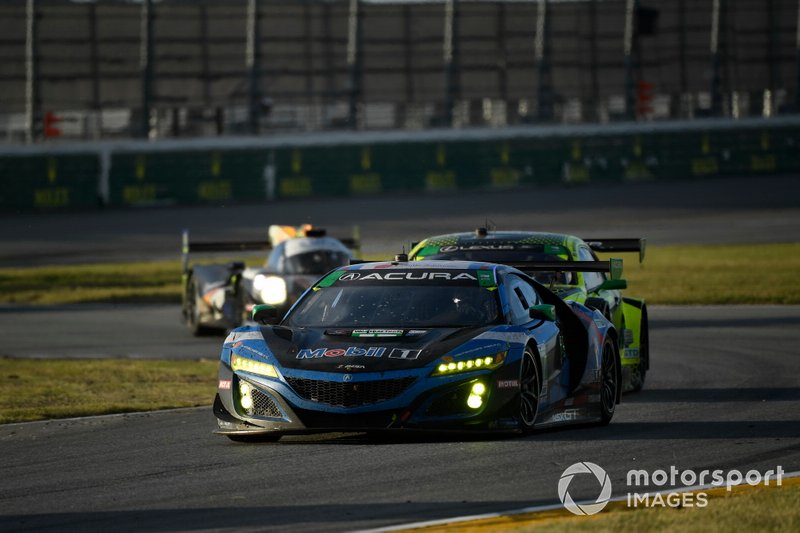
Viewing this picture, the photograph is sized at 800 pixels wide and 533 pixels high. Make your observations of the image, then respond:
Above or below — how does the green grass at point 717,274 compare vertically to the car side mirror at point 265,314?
below

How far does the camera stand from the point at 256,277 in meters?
20.3

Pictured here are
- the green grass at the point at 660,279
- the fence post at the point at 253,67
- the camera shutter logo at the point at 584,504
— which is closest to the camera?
the camera shutter logo at the point at 584,504

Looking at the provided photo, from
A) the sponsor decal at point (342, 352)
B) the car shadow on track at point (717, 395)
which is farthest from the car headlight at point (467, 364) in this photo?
the car shadow on track at point (717, 395)

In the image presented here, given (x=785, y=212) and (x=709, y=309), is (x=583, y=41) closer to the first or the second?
(x=785, y=212)

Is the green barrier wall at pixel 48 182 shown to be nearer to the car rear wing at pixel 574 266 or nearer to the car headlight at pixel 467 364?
the car rear wing at pixel 574 266

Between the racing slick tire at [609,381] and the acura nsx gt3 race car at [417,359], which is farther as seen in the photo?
the racing slick tire at [609,381]

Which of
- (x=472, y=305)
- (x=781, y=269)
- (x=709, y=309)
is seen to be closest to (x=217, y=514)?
(x=472, y=305)

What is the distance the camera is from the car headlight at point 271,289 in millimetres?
19969

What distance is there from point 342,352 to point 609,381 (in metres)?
2.80

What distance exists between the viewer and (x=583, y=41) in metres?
63.9

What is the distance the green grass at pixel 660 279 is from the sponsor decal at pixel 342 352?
16.2 meters

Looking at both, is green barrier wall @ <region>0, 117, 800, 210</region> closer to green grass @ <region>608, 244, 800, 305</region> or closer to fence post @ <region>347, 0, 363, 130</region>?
fence post @ <region>347, 0, 363, 130</region>

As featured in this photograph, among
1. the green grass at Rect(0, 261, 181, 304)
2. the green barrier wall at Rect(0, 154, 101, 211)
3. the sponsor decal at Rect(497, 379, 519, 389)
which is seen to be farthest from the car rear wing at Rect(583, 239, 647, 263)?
the green barrier wall at Rect(0, 154, 101, 211)

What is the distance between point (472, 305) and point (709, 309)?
1407 centimetres
